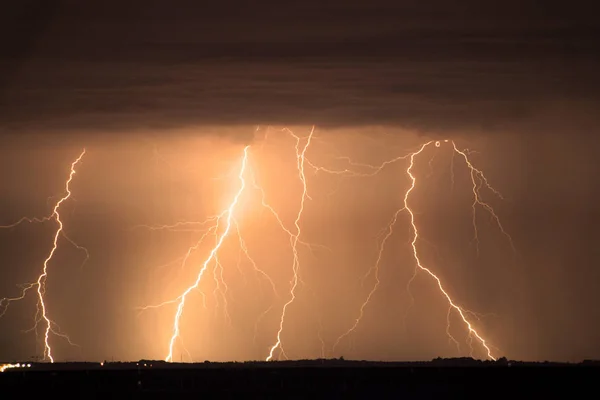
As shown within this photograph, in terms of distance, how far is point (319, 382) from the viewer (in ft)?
105

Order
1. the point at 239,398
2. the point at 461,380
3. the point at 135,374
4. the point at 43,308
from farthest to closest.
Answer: the point at 43,308 < the point at 135,374 < the point at 461,380 < the point at 239,398

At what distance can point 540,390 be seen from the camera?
1199 inches

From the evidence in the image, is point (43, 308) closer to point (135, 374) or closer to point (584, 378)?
point (135, 374)

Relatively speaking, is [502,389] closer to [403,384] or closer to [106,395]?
[403,384]

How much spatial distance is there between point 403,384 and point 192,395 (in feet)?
14.9

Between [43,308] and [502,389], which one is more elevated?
[43,308]

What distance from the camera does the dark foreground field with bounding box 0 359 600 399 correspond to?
30.2 meters

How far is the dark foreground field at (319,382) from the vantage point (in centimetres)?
3022

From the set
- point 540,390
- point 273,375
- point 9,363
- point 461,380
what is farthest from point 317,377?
point 9,363

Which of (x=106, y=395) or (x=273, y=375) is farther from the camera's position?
(x=273, y=375)

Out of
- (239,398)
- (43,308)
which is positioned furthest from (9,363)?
(239,398)

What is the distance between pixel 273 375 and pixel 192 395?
4256mm

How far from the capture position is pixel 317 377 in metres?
33.4

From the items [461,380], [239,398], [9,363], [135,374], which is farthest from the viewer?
[9,363]
